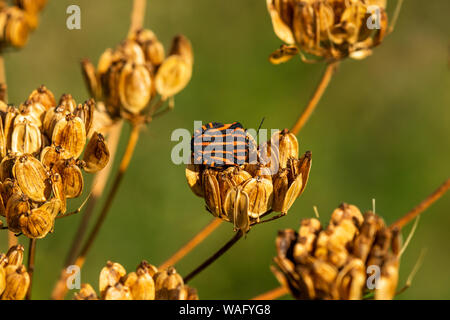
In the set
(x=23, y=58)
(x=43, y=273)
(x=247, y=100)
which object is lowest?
(x=43, y=273)

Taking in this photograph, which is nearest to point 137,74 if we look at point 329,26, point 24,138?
point 24,138

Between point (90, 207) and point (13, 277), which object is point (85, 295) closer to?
point (13, 277)

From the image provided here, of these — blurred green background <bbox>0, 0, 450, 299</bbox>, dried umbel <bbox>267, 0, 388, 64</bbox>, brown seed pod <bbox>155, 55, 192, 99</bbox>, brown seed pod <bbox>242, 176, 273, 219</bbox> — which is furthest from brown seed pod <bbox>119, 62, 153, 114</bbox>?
blurred green background <bbox>0, 0, 450, 299</bbox>

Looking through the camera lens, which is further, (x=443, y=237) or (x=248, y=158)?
(x=443, y=237)

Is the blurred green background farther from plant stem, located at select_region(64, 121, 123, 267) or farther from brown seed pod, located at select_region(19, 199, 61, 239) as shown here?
brown seed pod, located at select_region(19, 199, 61, 239)

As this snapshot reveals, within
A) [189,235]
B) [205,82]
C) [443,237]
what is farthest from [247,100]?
[443,237]

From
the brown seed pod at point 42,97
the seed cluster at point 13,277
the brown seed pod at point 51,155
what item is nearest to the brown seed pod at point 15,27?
the brown seed pod at point 42,97
